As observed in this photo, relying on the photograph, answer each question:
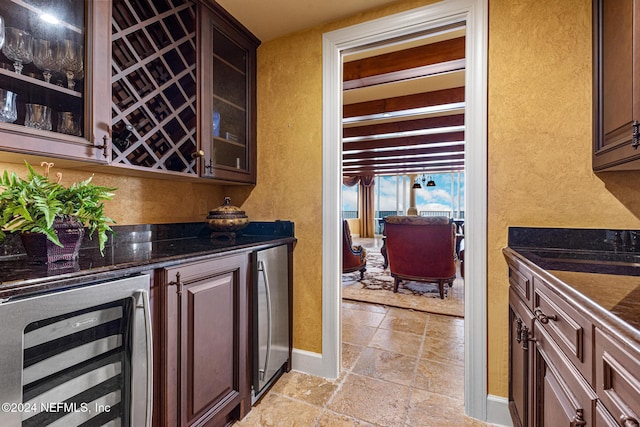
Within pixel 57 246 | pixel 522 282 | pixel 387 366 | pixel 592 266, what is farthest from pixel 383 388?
Answer: pixel 57 246

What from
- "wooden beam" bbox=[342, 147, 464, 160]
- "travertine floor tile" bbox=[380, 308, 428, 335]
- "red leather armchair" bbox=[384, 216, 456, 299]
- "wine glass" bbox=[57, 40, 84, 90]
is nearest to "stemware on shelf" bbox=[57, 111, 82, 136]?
"wine glass" bbox=[57, 40, 84, 90]

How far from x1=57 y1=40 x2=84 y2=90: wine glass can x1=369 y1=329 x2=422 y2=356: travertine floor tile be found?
2595 millimetres

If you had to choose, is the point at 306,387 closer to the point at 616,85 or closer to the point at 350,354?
the point at 350,354

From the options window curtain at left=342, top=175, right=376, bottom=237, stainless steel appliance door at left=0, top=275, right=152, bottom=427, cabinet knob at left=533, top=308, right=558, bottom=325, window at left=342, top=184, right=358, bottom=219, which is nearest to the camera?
stainless steel appliance door at left=0, top=275, right=152, bottom=427

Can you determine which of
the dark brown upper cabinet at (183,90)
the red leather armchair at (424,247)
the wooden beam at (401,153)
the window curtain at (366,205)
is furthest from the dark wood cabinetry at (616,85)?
the window curtain at (366,205)

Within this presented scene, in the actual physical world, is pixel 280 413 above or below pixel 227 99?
below

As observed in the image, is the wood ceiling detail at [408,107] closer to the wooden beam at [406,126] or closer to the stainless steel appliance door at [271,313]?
the wooden beam at [406,126]

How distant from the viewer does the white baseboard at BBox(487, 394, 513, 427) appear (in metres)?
1.58

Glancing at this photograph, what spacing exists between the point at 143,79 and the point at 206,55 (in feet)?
1.50

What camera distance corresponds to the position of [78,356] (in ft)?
3.01

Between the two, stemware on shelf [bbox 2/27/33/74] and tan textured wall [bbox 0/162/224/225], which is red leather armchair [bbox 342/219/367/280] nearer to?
tan textured wall [bbox 0/162/224/225]

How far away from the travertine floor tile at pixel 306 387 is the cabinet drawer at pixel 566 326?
1336 millimetres

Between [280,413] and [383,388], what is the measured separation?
68 centimetres

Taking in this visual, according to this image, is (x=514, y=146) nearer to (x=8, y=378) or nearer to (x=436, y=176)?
(x=8, y=378)
